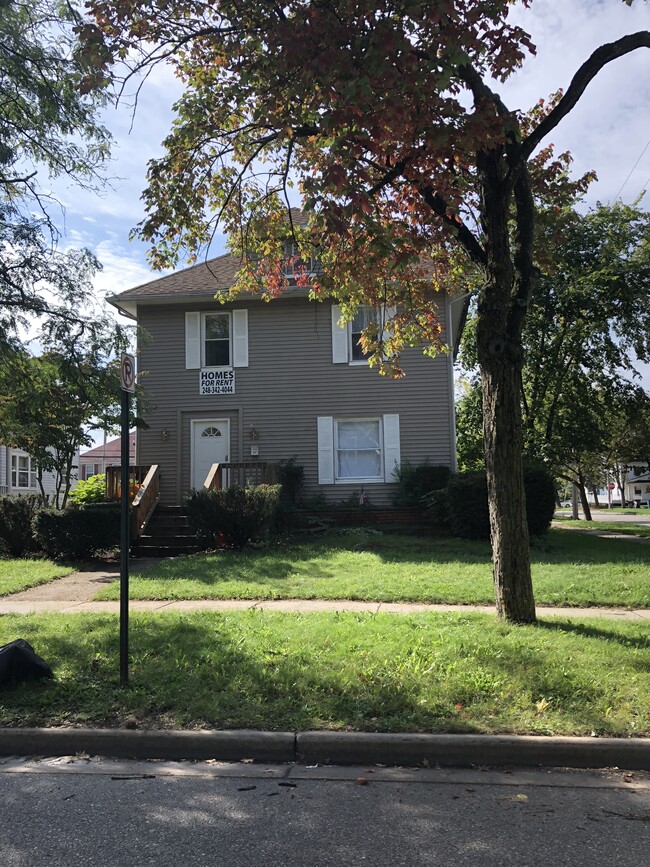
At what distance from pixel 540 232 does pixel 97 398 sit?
6311mm

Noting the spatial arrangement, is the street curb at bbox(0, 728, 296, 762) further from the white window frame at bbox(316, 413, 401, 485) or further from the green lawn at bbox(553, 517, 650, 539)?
the green lawn at bbox(553, 517, 650, 539)

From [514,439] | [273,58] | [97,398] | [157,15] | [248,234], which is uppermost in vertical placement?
[157,15]

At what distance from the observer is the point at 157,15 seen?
265 inches

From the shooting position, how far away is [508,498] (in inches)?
260

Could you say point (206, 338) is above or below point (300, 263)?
above

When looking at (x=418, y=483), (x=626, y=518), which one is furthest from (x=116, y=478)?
(x=626, y=518)

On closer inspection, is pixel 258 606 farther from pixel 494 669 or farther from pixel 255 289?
→ pixel 255 289

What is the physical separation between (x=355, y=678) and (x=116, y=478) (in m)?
11.9

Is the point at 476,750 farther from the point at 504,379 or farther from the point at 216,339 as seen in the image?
the point at 216,339

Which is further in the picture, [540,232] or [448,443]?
[448,443]

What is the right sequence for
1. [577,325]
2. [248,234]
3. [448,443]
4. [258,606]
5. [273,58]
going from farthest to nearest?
[577,325] < [448,443] < [248,234] < [258,606] < [273,58]

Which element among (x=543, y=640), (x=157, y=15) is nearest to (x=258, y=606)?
(x=543, y=640)

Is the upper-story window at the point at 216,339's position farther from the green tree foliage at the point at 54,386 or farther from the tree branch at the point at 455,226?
the tree branch at the point at 455,226

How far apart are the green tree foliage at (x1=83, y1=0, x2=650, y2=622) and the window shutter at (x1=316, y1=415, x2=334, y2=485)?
818 cm
